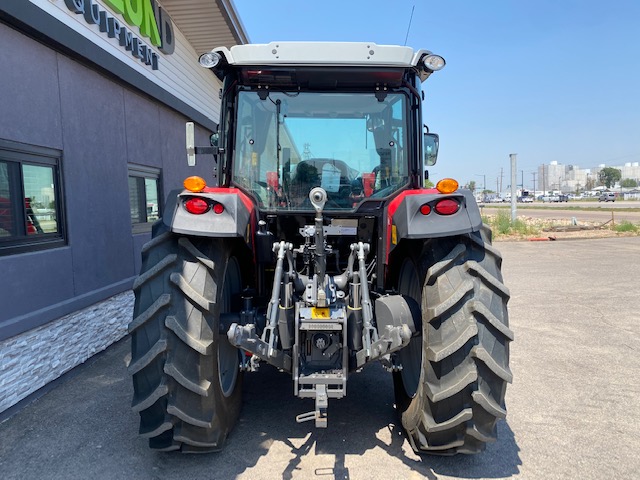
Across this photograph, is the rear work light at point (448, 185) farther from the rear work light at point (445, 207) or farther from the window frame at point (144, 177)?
the window frame at point (144, 177)

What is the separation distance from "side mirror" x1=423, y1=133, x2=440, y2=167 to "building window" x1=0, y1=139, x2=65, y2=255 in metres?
3.71

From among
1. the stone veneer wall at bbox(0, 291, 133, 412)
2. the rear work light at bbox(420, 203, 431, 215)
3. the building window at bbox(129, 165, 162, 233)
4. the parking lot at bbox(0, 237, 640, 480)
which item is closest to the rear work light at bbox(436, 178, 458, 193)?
the rear work light at bbox(420, 203, 431, 215)

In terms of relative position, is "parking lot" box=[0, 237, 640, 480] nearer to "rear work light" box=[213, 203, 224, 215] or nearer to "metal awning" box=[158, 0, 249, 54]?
"rear work light" box=[213, 203, 224, 215]

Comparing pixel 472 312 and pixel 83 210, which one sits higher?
pixel 83 210

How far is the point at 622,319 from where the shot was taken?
644 centimetres

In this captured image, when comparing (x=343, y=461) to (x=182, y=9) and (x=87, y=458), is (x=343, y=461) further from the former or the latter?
(x=182, y=9)

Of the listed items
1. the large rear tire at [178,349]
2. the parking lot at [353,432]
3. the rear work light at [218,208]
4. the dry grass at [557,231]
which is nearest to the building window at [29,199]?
the parking lot at [353,432]

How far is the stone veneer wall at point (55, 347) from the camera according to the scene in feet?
12.2

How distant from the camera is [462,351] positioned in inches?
103

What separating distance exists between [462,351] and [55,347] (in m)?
3.80

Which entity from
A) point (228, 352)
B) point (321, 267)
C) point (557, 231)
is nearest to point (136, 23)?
point (228, 352)

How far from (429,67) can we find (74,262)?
423cm

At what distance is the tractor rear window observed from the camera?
11.3 feet

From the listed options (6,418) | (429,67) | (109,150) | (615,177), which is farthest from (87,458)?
(615,177)
